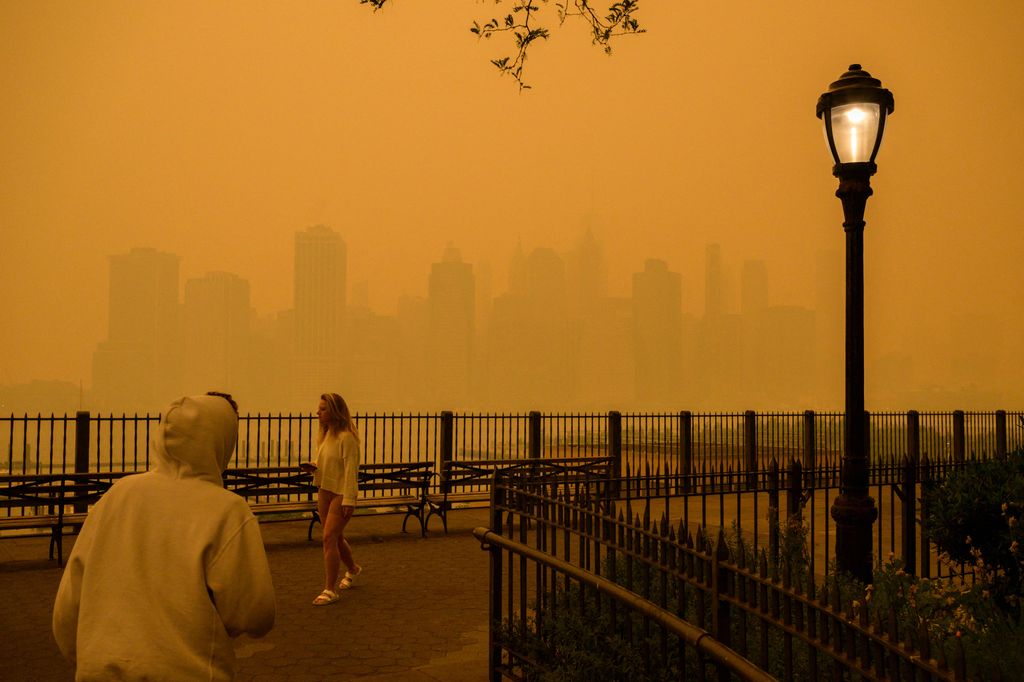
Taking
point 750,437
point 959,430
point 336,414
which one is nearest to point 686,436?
point 750,437

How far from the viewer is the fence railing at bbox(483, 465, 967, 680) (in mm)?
3094

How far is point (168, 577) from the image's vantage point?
10.2 feet

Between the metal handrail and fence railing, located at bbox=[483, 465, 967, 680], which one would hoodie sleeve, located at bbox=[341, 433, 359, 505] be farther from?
the metal handrail

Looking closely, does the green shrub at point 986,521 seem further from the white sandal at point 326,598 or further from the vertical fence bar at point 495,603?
the white sandal at point 326,598

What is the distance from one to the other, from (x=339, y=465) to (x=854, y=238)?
495 cm

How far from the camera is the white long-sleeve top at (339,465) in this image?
28.3 ft

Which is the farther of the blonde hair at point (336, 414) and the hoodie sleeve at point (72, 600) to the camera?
the blonde hair at point (336, 414)

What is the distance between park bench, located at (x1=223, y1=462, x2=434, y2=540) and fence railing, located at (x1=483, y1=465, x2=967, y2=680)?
642 centimetres

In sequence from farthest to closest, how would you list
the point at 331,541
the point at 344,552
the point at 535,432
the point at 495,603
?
the point at 535,432 → the point at 344,552 → the point at 331,541 → the point at 495,603

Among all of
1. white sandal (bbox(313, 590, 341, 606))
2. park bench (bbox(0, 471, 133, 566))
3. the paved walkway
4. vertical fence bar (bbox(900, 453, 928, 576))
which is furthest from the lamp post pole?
park bench (bbox(0, 471, 133, 566))

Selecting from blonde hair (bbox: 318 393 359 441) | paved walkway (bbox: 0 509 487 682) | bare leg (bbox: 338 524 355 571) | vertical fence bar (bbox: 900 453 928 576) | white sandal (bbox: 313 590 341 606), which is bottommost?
paved walkway (bbox: 0 509 487 682)

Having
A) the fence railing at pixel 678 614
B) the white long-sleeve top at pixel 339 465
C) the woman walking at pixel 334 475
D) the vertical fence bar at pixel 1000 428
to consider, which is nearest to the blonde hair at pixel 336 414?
the woman walking at pixel 334 475

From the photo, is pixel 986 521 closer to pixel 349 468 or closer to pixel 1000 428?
pixel 349 468

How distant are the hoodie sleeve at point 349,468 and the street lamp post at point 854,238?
4.26 metres
